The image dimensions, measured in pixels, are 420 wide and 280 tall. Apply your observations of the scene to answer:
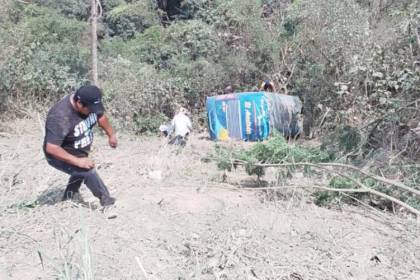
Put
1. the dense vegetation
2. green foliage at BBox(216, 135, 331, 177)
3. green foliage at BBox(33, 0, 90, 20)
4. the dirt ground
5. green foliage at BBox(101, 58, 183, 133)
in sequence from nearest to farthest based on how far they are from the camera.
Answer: the dirt ground
green foliage at BBox(216, 135, 331, 177)
the dense vegetation
green foliage at BBox(101, 58, 183, 133)
green foliage at BBox(33, 0, 90, 20)

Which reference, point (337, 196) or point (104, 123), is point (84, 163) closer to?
point (104, 123)

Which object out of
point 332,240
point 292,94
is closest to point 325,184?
point 332,240

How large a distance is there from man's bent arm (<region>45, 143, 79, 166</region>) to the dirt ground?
1.42 feet

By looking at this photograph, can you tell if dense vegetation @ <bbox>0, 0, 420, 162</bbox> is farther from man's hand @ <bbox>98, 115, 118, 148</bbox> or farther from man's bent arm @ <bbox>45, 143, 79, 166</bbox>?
man's bent arm @ <bbox>45, 143, 79, 166</bbox>

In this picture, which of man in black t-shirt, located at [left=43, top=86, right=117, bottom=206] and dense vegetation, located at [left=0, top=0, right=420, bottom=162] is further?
dense vegetation, located at [left=0, top=0, right=420, bottom=162]

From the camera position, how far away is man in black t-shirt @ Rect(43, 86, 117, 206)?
407cm

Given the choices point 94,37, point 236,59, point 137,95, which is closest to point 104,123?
point 94,37

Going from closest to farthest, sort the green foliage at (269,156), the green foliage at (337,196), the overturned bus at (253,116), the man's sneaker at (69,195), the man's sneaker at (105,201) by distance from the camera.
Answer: the man's sneaker at (105,201) < the man's sneaker at (69,195) < the green foliage at (337,196) < the green foliage at (269,156) < the overturned bus at (253,116)

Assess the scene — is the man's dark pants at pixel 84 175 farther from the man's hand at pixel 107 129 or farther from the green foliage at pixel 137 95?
the green foliage at pixel 137 95

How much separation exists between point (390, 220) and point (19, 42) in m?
9.84

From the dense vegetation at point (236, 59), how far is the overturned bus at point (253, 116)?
1.80 ft

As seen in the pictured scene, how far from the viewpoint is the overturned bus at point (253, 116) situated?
10914mm

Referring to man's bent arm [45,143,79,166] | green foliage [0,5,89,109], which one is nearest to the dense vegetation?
green foliage [0,5,89,109]

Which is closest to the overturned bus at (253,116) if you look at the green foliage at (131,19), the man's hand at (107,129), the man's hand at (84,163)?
the man's hand at (107,129)
